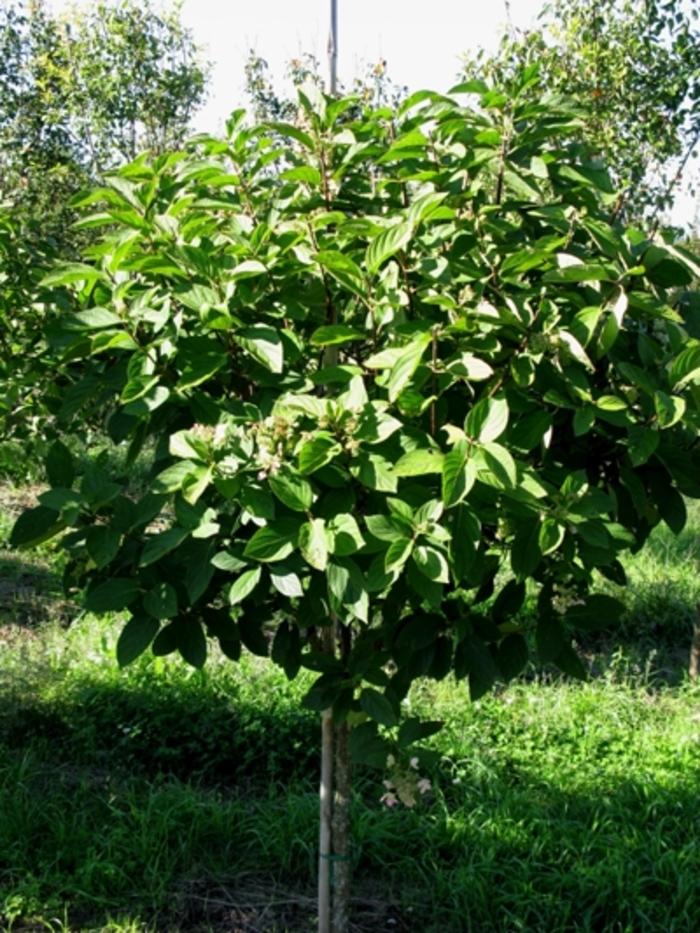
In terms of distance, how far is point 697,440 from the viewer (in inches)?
76.2

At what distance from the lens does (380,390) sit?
1955 mm

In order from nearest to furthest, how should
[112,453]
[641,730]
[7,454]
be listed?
[7,454] → [641,730] → [112,453]

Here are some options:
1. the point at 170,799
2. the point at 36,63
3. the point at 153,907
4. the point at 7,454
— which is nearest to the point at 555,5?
the point at 7,454

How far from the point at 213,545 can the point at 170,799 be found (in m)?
1.89

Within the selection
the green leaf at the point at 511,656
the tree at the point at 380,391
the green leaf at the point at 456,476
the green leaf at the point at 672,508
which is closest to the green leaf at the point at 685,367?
the tree at the point at 380,391

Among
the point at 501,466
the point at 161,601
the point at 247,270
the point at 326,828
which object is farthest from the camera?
the point at 326,828

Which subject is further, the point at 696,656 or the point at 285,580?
the point at 696,656

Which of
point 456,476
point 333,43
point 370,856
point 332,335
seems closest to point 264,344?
point 332,335

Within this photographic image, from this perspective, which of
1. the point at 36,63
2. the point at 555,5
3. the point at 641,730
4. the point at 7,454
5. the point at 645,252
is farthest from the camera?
the point at 36,63

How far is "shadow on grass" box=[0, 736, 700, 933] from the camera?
3.01 metres

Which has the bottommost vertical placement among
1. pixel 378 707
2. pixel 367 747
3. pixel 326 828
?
pixel 326 828

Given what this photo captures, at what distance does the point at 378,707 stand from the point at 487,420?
Result: 634 millimetres

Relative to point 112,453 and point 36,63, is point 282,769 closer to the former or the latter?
point 112,453

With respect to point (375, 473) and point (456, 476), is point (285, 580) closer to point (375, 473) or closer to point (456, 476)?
point (375, 473)
